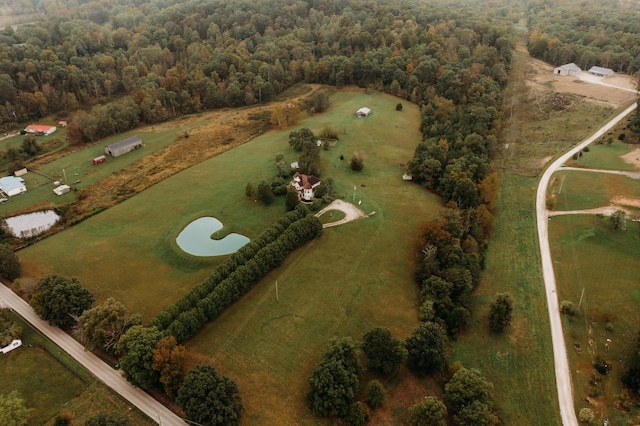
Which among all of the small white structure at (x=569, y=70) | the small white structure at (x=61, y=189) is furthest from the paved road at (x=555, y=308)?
the small white structure at (x=61, y=189)

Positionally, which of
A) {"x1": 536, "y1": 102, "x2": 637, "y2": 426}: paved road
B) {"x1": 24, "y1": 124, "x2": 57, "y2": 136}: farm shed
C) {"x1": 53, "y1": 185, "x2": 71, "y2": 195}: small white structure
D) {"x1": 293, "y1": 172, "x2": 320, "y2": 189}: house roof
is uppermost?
{"x1": 293, "y1": 172, "x2": 320, "y2": 189}: house roof

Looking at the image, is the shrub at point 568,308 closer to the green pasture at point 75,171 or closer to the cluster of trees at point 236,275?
the cluster of trees at point 236,275

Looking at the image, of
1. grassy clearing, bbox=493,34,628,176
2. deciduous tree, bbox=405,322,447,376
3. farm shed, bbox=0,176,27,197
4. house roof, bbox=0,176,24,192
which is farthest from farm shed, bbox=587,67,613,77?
house roof, bbox=0,176,24,192

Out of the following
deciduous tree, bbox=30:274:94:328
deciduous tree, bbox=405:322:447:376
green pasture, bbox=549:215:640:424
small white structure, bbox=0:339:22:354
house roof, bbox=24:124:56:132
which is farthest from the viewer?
house roof, bbox=24:124:56:132

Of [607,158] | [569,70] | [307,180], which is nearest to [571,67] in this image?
[569,70]

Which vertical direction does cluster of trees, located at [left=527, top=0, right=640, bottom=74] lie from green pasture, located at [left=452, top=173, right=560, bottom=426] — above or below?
above

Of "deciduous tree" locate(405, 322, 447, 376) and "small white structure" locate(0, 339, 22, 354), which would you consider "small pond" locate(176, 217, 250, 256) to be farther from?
"deciduous tree" locate(405, 322, 447, 376)
